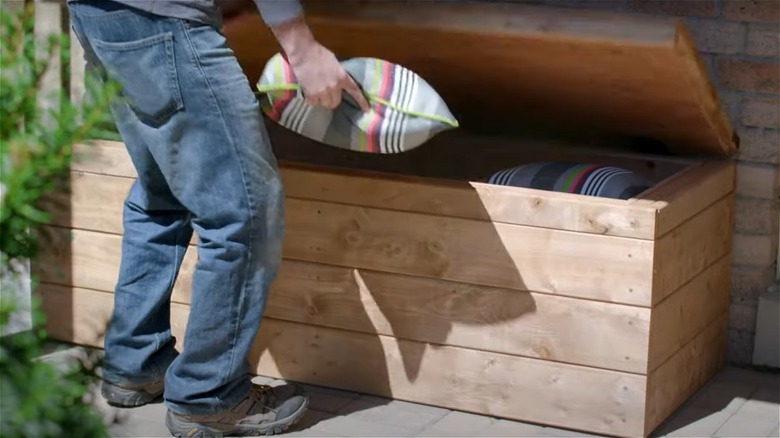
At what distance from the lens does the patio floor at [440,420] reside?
9.30 feet

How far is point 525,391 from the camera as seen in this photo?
2.88 m

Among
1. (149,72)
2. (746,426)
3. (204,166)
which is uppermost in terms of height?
(149,72)

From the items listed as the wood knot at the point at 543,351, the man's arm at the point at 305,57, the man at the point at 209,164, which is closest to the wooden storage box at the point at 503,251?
the wood knot at the point at 543,351

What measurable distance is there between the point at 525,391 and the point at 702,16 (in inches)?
47.0

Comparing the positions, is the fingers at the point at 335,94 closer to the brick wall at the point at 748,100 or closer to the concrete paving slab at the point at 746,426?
the brick wall at the point at 748,100

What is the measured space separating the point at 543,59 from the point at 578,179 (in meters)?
0.35

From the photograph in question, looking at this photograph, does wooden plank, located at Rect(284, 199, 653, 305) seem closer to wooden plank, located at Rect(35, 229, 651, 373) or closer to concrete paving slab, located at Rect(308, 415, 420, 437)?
wooden plank, located at Rect(35, 229, 651, 373)

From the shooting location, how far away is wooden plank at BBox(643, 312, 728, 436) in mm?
2816

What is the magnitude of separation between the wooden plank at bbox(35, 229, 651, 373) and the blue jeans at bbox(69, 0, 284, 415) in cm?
32

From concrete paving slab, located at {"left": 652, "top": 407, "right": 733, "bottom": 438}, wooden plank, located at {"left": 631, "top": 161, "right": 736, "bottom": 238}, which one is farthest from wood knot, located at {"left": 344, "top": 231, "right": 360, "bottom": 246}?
concrete paving slab, located at {"left": 652, "top": 407, "right": 733, "bottom": 438}

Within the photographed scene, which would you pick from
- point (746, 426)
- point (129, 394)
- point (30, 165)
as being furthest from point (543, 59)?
point (30, 165)

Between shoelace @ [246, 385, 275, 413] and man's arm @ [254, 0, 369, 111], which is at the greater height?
man's arm @ [254, 0, 369, 111]

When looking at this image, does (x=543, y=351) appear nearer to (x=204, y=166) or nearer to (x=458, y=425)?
(x=458, y=425)

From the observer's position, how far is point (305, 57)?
2539 millimetres
